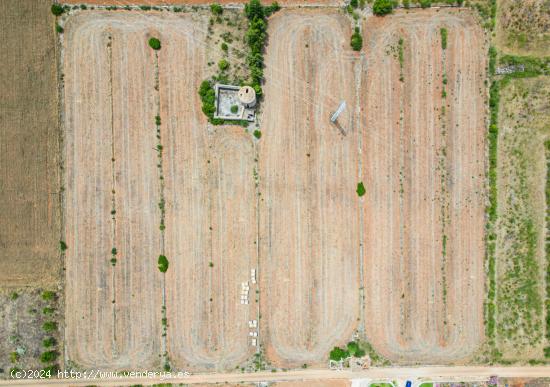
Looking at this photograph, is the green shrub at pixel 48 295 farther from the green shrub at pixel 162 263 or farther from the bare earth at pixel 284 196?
the green shrub at pixel 162 263

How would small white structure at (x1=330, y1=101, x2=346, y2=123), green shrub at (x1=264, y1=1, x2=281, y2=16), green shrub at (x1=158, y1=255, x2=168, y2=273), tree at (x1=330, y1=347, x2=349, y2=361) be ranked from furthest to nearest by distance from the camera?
tree at (x1=330, y1=347, x2=349, y2=361)
green shrub at (x1=264, y1=1, x2=281, y2=16)
green shrub at (x1=158, y1=255, x2=168, y2=273)
small white structure at (x1=330, y1=101, x2=346, y2=123)

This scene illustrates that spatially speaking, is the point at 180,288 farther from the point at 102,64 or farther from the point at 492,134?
the point at 492,134

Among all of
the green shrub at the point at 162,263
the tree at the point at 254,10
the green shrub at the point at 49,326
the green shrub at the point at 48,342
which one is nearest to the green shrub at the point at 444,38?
the tree at the point at 254,10

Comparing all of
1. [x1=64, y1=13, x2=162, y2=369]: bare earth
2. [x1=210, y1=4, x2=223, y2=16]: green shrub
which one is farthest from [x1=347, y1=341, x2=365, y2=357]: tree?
[x1=210, y1=4, x2=223, y2=16]: green shrub

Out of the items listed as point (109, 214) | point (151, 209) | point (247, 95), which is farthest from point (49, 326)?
point (247, 95)

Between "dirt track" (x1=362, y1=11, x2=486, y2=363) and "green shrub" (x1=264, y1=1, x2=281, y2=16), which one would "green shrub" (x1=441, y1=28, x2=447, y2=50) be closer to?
"dirt track" (x1=362, y1=11, x2=486, y2=363)

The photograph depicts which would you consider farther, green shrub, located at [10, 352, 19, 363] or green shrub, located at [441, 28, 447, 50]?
green shrub, located at [441, 28, 447, 50]

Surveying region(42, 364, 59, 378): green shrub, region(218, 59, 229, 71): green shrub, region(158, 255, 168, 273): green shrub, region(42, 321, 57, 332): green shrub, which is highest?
region(218, 59, 229, 71): green shrub
